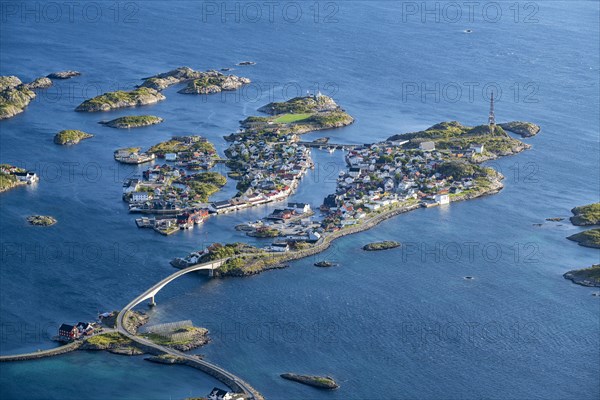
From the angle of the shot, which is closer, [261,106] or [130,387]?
[130,387]

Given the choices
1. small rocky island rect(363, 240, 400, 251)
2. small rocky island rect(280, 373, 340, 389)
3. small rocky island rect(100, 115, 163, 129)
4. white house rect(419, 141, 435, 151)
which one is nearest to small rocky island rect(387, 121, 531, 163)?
white house rect(419, 141, 435, 151)

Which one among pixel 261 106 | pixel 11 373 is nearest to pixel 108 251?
pixel 11 373

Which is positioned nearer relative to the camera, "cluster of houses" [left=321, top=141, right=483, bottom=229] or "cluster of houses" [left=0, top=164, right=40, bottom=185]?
"cluster of houses" [left=321, top=141, right=483, bottom=229]

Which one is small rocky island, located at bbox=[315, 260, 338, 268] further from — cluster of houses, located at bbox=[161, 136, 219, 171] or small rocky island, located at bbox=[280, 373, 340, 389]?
cluster of houses, located at bbox=[161, 136, 219, 171]

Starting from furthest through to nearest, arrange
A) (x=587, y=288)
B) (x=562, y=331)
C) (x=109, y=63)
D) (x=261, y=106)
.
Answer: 1. (x=109, y=63)
2. (x=261, y=106)
3. (x=587, y=288)
4. (x=562, y=331)

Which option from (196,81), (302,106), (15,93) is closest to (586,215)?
(302,106)

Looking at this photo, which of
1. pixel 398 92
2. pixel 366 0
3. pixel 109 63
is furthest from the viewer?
pixel 366 0

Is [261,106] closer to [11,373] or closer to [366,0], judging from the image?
[11,373]

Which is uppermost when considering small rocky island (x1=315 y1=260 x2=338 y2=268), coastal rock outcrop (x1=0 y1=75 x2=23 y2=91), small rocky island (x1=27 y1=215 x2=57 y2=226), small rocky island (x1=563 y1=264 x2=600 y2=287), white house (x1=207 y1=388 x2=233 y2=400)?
coastal rock outcrop (x1=0 y1=75 x2=23 y2=91)
